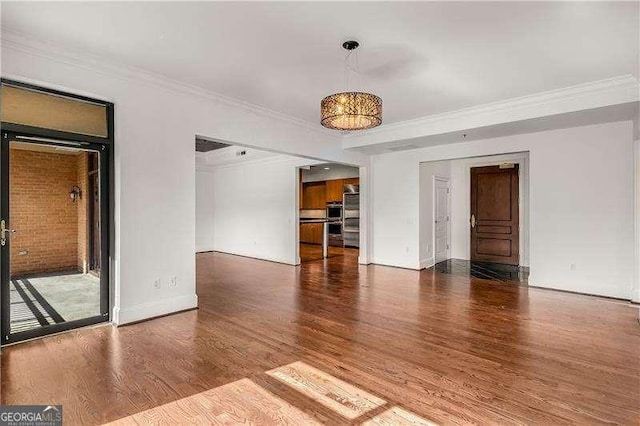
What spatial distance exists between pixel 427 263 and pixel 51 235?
634 cm

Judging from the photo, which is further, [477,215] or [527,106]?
[477,215]

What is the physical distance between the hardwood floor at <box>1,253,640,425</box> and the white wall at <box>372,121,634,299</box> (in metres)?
0.58

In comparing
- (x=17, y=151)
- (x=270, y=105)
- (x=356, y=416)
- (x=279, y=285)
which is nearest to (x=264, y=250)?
(x=279, y=285)

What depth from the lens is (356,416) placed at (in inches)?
81.6

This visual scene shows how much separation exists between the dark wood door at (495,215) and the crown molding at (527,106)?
327cm

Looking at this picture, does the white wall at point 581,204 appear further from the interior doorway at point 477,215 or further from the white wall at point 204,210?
the white wall at point 204,210

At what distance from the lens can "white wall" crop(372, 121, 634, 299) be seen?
473 centimetres

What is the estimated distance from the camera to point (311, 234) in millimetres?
11055

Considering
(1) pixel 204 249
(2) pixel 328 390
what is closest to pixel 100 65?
(2) pixel 328 390

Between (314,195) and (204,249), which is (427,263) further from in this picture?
(204,249)

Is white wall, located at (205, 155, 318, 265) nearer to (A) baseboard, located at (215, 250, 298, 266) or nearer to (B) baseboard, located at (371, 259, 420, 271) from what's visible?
(A) baseboard, located at (215, 250, 298, 266)

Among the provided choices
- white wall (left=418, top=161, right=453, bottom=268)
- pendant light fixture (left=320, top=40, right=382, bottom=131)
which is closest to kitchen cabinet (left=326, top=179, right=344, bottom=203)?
white wall (left=418, top=161, right=453, bottom=268)

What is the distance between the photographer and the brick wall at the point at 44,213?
128 inches

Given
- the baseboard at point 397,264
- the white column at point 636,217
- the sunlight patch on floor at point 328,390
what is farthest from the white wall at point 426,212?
the sunlight patch on floor at point 328,390
